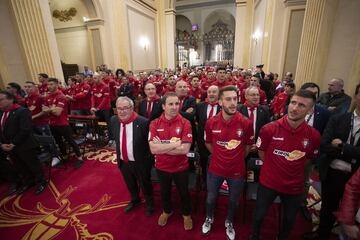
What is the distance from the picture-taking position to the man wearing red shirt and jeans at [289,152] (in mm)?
1819

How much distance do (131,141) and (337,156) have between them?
2468mm

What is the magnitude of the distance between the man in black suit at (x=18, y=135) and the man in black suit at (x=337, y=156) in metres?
4.48

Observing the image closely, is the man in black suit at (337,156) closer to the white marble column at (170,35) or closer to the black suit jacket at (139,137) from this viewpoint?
the black suit jacket at (139,137)

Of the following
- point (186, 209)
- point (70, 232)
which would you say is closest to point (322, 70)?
point (186, 209)

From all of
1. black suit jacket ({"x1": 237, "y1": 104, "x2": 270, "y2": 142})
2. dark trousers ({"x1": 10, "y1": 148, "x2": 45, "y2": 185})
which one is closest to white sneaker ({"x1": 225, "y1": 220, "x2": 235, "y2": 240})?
black suit jacket ({"x1": 237, "y1": 104, "x2": 270, "y2": 142})

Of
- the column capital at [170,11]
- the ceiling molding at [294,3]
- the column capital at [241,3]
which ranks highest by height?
the column capital at [241,3]

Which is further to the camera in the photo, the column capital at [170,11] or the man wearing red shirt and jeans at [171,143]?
the column capital at [170,11]

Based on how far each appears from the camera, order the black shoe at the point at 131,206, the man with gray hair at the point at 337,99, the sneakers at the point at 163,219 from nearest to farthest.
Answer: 1. the sneakers at the point at 163,219
2. the black shoe at the point at 131,206
3. the man with gray hair at the point at 337,99

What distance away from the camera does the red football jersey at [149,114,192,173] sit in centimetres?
232

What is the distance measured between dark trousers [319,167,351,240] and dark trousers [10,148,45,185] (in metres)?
4.72

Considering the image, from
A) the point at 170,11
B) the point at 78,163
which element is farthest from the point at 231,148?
the point at 170,11

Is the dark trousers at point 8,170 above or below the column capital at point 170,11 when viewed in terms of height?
below

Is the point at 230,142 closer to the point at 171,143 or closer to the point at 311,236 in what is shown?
the point at 171,143

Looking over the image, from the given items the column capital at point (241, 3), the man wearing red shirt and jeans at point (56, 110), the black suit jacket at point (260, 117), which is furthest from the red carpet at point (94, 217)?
the column capital at point (241, 3)
